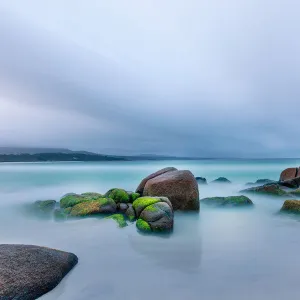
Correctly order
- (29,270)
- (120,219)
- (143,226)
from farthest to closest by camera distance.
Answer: (120,219) → (143,226) → (29,270)

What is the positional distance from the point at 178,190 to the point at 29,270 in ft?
28.4

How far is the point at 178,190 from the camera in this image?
12.9 meters

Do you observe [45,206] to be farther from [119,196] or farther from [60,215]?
[119,196]

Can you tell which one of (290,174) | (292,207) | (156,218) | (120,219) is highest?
(290,174)

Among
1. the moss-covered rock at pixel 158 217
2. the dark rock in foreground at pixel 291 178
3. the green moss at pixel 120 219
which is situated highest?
the dark rock in foreground at pixel 291 178

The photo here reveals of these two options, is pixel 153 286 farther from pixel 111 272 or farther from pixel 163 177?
pixel 163 177

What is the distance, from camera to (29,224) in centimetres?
1132

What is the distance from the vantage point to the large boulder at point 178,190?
12.8m

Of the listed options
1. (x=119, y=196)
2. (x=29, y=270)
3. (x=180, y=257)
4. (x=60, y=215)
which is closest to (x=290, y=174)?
(x=119, y=196)

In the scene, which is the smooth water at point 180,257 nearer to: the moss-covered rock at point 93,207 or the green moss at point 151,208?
the moss-covered rock at point 93,207

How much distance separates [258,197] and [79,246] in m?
14.3

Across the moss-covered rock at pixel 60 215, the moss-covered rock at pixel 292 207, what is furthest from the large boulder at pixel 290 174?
the moss-covered rock at pixel 60 215

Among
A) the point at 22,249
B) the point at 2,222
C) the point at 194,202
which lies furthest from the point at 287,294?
the point at 2,222

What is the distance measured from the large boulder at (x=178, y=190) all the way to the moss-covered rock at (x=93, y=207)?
224 centimetres
